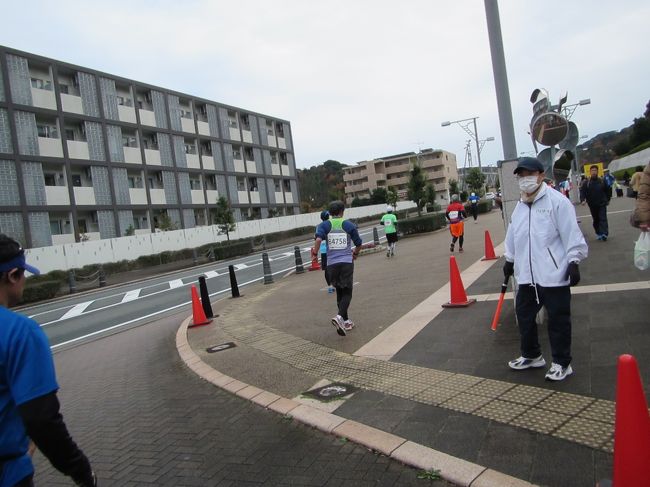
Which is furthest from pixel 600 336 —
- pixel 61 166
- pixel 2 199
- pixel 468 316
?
pixel 61 166

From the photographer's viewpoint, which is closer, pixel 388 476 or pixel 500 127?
pixel 388 476

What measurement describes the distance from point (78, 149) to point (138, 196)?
5.62 metres

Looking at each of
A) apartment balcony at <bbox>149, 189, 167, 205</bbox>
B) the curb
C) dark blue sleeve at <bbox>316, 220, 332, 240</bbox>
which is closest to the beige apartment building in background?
apartment balcony at <bbox>149, 189, 167, 205</bbox>

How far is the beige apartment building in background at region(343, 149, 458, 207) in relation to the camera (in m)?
93.6

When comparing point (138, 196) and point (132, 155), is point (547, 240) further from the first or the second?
point (132, 155)

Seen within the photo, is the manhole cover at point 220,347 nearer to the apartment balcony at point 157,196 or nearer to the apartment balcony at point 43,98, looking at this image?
the apartment balcony at point 43,98

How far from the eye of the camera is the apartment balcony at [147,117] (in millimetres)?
36969

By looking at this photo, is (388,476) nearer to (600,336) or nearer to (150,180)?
(600,336)

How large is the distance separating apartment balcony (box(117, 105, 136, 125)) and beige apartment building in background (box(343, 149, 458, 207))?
59677 millimetres

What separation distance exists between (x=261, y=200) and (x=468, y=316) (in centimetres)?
4602

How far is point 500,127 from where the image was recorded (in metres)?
6.58

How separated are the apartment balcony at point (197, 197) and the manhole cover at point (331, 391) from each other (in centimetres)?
3898

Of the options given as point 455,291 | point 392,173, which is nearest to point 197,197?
point 455,291

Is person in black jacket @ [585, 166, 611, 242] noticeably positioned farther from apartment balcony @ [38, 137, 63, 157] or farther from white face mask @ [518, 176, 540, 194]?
apartment balcony @ [38, 137, 63, 157]
